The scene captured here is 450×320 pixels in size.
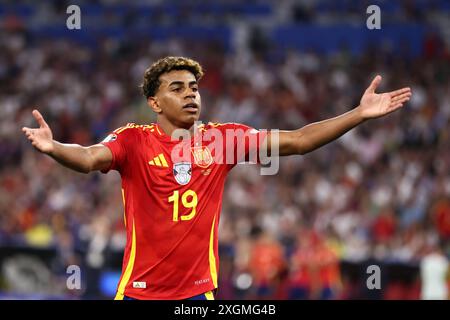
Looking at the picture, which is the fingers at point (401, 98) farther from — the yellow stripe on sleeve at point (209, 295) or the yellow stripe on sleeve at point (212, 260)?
the yellow stripe on sleeve at point (209, 295)

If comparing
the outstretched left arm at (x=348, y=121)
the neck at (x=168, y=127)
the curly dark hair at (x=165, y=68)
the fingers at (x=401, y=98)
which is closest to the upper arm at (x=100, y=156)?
the neck at (x=168, y=127)

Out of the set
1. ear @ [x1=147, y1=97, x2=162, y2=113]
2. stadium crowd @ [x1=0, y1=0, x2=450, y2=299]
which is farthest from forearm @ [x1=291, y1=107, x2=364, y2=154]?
stadium crowd @ [x1=0, y1=0, x2=450, y2=299]

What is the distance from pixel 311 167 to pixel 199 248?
1026 cm

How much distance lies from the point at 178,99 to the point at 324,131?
1.00 meters

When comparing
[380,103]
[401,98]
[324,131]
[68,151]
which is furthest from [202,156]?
[401,98]

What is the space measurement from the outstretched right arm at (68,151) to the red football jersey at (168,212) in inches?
3.9

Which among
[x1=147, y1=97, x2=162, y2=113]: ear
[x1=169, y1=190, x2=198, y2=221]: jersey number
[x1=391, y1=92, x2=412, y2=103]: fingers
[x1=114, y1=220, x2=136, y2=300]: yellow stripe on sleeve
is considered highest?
[x1=147, y1=97, x2=162, y2=113]: ear

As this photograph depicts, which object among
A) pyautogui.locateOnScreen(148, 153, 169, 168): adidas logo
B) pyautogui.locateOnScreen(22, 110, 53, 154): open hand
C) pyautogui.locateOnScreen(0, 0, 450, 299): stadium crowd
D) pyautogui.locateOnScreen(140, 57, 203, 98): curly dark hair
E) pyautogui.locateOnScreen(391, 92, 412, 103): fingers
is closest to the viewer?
pyautogui.locateOnScreen(22, 110, 53, 154): open hand

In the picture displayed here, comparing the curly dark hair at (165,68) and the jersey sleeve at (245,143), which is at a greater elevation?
the curly dark hair at (165,68)

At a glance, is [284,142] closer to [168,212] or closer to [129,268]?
[168,212]

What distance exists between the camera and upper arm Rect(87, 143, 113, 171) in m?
6.04

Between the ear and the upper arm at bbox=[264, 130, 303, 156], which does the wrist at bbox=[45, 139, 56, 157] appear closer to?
the ear

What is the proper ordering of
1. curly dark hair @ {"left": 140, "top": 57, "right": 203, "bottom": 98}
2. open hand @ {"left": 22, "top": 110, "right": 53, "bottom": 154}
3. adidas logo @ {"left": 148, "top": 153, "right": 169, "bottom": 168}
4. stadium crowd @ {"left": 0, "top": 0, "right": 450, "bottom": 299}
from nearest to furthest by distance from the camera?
open hand @ {"left": 22, "top": 110, "right": 53, "bottom": 154}
adidas logo @ {"left": 148, "top": 153, "right": 169, "bottom": 168}
curly dark hair @ {"left": 140, "top": 57, "right": 203, "bottom": 98}
stadium crowd @ {"left": 0, "top": 0, "right": 450, "bottom": 299}

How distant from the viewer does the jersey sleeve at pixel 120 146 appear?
621 centimetres
